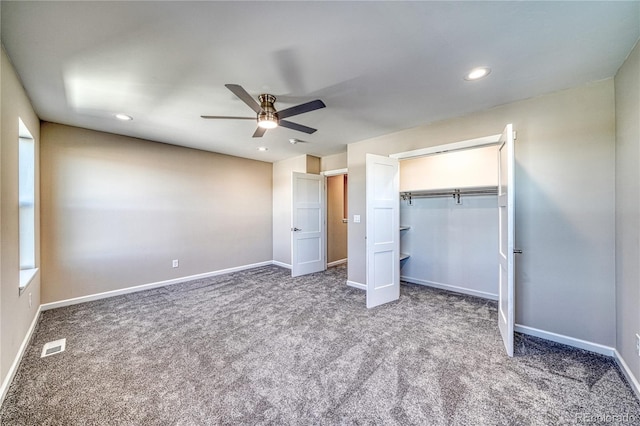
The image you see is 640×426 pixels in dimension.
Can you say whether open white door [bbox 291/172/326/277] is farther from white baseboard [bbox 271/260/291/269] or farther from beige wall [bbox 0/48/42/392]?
beige wall [bbox 0/48/42/392]

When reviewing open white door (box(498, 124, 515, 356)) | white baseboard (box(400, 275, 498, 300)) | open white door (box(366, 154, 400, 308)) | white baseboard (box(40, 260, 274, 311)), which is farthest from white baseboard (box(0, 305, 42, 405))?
white baseboard (box(400, 275, 498, 300))

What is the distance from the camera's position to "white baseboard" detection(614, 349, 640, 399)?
5.71ft

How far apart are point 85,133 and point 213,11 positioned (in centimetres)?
348

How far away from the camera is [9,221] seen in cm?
204

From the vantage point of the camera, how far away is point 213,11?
58.2 inches

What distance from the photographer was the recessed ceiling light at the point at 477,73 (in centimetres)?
209

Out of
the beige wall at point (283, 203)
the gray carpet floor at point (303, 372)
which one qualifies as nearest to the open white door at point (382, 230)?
the gray carpet floor at point (303, 372)

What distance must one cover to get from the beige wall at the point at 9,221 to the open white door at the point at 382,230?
3.32 m

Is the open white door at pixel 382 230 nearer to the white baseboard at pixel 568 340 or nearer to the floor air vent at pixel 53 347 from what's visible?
the white baseboard at pixel 568 340

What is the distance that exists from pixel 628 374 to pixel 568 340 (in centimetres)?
51

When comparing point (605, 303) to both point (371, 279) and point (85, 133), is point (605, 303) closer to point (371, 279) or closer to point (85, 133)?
point (371, 279)

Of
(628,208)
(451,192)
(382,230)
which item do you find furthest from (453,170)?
(628,208)

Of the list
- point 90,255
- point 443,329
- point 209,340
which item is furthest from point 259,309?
point 90,255

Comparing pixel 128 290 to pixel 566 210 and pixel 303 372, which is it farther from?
pixel 566 210
